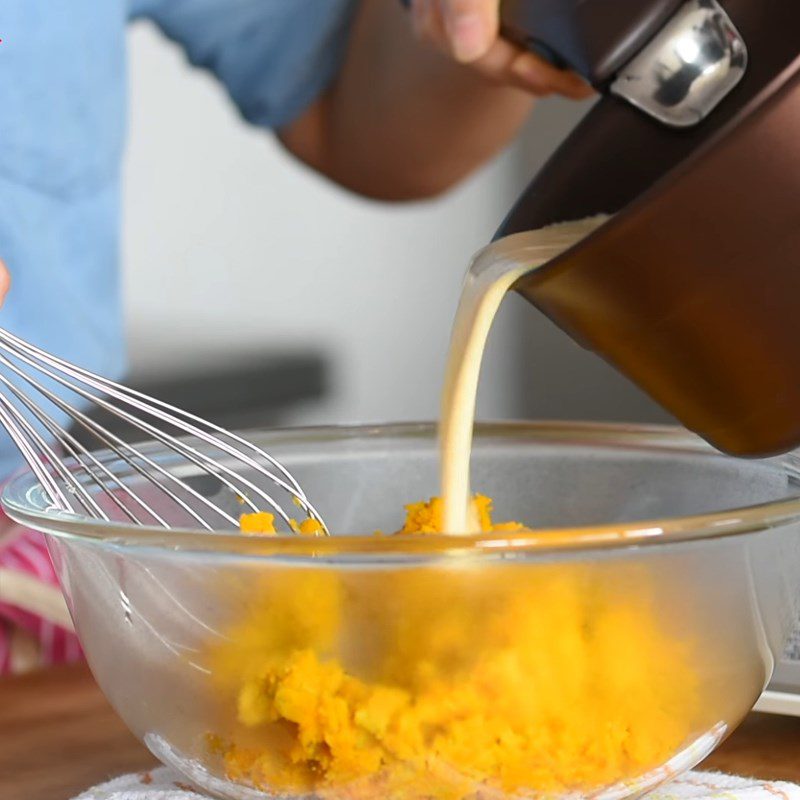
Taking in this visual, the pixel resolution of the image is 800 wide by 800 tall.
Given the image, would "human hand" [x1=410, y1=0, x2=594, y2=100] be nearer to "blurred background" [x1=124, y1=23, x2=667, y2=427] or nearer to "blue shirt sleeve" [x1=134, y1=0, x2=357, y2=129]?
"blue shirt sleeve" [x1=134, y1=0, x2=357, y2=129]

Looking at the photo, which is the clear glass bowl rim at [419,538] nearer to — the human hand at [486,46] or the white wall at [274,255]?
the human hand at [486,46]

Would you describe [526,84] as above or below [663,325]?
above

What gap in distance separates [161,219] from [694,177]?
1344 mm

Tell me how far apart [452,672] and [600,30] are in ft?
0.67

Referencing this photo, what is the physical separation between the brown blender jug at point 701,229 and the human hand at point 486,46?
3.4 inches

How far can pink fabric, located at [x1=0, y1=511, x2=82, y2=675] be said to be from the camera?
2.34 feet

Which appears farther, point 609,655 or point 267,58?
point 267,58

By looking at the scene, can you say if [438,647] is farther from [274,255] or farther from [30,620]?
[274,255]

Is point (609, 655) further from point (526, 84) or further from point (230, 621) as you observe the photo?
point (526, 84)

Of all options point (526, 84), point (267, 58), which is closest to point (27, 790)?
point (526, 84)

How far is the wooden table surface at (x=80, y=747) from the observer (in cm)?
47

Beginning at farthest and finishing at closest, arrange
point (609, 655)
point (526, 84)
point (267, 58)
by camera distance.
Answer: point (267, 58) → point (526, 84) → point (609, 655)

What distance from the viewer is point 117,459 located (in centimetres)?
52

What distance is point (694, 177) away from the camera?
37 cm
